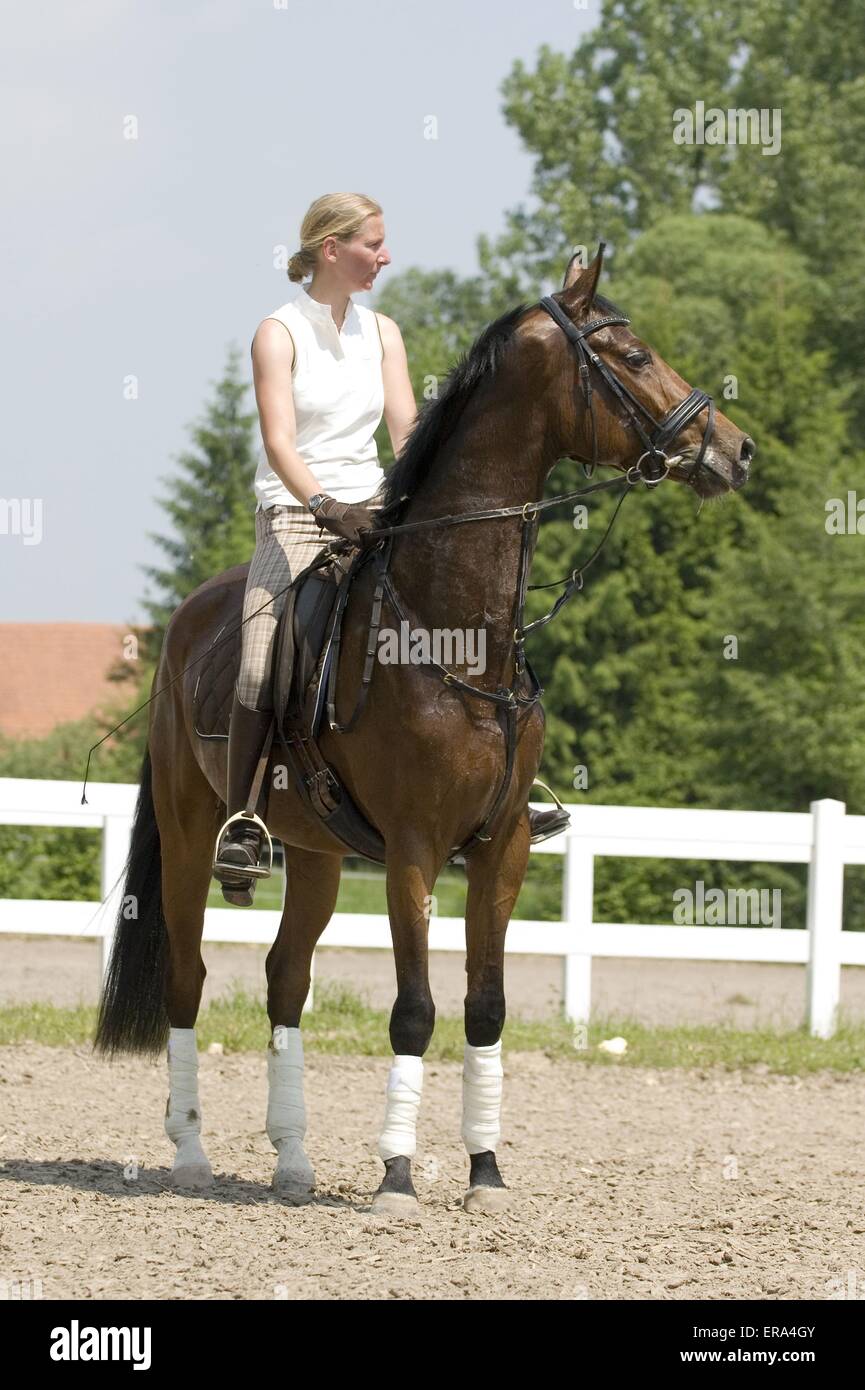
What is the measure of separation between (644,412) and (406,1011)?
2156mm

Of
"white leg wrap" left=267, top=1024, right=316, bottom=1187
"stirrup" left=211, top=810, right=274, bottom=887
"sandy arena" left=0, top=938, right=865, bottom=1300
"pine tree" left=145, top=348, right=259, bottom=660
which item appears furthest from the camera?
"pine tree" left=145, top=348, right=259, bottom=660

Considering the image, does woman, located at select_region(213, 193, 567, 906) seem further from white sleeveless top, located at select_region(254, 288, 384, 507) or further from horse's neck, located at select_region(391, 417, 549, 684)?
horse's neck, located at select_region(391, 417, 549, 684)

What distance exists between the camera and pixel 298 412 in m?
6.18

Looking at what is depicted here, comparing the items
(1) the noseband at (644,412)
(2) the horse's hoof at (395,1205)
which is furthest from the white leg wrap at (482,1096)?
(1) the noseband at (644,412)

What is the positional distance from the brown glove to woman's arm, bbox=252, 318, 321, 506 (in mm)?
141

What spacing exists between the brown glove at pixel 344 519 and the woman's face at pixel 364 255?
0.91 metres

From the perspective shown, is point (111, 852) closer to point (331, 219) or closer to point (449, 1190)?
point (449, 1190)

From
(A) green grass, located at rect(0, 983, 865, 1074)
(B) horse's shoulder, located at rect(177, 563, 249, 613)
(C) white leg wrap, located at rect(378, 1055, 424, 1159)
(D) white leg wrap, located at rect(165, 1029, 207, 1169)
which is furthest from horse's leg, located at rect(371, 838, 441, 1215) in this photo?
(A) green grass, located at rect(0, 983, 865, 1074)

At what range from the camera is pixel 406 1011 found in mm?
5754

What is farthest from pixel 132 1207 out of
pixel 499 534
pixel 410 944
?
pixel 499 534

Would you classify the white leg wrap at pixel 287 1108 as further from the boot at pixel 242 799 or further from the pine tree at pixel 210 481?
the pine tree at pixel 210 481

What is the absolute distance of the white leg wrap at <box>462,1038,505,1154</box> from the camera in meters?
6.00

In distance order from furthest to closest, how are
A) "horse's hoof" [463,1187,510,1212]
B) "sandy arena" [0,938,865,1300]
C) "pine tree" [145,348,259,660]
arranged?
1. "pine tree" [145,348,259,660]
2. "horse's hoof" [463,1187,510,1212]
3. "sandy arena" [0,938,865,1300]

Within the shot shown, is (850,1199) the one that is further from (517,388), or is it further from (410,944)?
(517,388)
